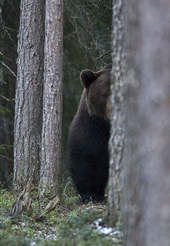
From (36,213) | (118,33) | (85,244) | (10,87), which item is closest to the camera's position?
(85,244)

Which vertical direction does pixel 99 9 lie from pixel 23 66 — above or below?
above

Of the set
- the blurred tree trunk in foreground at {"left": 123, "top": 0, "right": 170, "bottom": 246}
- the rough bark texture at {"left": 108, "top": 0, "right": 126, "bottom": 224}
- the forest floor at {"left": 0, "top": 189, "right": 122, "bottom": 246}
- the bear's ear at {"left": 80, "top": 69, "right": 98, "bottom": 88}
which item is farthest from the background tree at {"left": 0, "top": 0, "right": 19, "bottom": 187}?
the blurred tree trunk in foreground at {"left": 123, "top": 0, "right": 170, "bottom": 246}

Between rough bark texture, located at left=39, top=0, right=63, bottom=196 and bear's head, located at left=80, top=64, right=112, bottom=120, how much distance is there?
1.81 ft

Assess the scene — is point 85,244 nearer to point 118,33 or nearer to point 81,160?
point 118,33

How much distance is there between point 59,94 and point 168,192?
5412 millimetres

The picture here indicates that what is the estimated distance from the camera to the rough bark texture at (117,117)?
5.08 meters

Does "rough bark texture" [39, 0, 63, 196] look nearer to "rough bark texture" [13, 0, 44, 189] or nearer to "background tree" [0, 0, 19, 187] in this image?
"rough bark texture" [13, 0, 44, 189]

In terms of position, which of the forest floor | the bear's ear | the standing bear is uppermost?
the bear's ear

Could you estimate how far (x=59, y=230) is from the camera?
5.41 meters

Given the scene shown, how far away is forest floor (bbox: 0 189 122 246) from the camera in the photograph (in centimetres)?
484

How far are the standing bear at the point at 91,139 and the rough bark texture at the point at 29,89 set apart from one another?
0.98 metres

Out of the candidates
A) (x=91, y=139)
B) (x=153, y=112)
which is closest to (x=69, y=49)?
(x=91, y=139)

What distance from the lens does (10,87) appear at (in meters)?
12.9

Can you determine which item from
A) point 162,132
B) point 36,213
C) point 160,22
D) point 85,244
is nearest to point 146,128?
point 162,132
